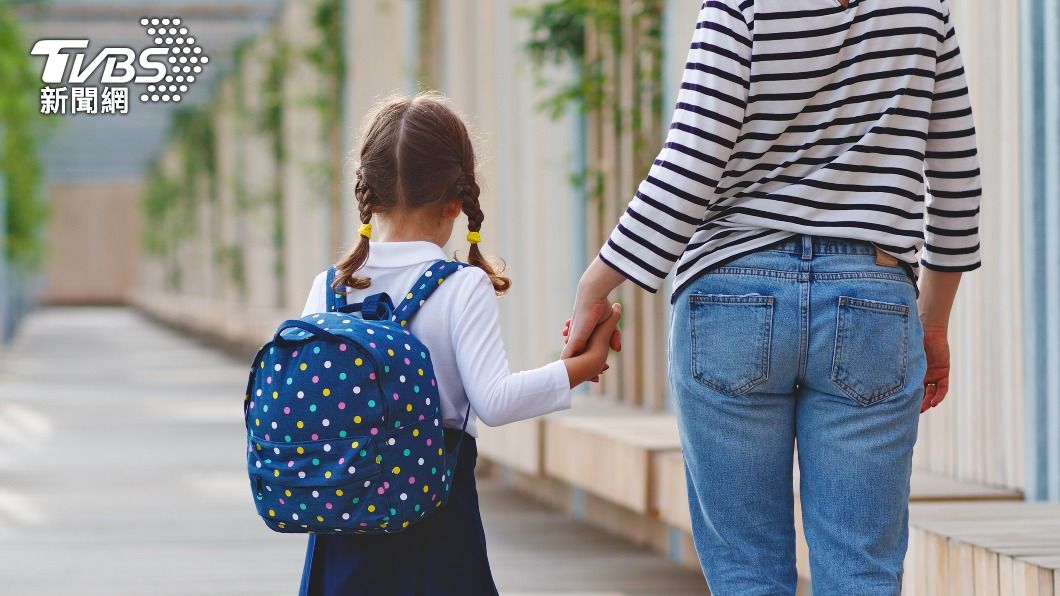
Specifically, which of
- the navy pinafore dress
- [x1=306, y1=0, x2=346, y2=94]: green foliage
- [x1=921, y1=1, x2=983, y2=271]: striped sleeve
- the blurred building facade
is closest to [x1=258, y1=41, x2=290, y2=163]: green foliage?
the blurred building facade

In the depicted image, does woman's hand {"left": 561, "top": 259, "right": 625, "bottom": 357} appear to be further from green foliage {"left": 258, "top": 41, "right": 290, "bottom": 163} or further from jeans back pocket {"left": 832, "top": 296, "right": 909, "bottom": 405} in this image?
green foliage {"left": 258, "top": 41, "right": 290, "bottom": 163}

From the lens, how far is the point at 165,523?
637 cm

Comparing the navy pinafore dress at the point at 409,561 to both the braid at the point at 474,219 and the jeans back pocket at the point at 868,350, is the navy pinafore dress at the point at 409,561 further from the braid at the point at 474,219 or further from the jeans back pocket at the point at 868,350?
the jeans back pocket at the point at 868,350

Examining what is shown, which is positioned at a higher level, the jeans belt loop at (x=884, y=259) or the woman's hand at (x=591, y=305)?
the jeans belt loop at (x=884, y=259)

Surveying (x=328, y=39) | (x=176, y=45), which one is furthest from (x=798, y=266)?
(x=176, y=45)

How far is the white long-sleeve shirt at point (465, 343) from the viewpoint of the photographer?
207cm

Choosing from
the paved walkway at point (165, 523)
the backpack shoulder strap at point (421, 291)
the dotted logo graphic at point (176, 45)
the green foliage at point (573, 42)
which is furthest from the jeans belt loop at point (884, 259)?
the dotted logo graphic at point (176, 45)

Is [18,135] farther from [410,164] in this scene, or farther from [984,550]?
[410,164]

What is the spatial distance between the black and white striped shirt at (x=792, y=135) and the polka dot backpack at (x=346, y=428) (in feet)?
1.00

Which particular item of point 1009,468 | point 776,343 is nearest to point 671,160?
point 776,343

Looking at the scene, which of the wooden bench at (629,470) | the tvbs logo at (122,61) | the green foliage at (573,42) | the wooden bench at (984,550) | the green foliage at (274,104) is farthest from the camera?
the green foliage at (274,104)

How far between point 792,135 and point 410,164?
0.52 metres

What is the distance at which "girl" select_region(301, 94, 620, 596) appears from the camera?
6.86 feet

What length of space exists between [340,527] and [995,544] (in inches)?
51.6
